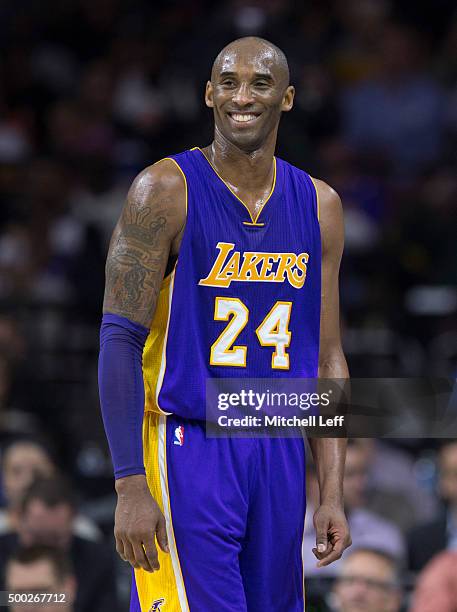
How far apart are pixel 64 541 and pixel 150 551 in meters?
2.28

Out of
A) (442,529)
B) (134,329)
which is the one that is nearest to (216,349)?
(134,329)

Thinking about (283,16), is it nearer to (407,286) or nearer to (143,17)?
(143,17)

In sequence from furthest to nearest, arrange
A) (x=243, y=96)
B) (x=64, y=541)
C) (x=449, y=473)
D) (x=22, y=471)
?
1. (x=22, y=471)
2. (x=449, y=473)
3. (x=64, y=541)
4. (x=243, y=96)

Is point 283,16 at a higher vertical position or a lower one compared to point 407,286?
higher

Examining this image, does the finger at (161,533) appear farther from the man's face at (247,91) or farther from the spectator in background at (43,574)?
the spectator in background at (43,574)

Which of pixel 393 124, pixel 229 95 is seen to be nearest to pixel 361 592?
pixel 229 95

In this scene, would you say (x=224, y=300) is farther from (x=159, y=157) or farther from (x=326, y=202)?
(x=159, y=157)

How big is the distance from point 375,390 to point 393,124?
16.4 ft

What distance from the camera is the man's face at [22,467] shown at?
6.33 meters

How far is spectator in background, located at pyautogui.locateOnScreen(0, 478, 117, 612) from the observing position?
5.27m

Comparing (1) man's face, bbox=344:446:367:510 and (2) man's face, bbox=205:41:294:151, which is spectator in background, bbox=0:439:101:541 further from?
(2) man's face, bbox=205:41:294:151

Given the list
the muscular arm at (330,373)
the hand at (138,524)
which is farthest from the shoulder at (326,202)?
the hand at (138,524)

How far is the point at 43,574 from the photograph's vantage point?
5.10m

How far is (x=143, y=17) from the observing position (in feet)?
35.2
